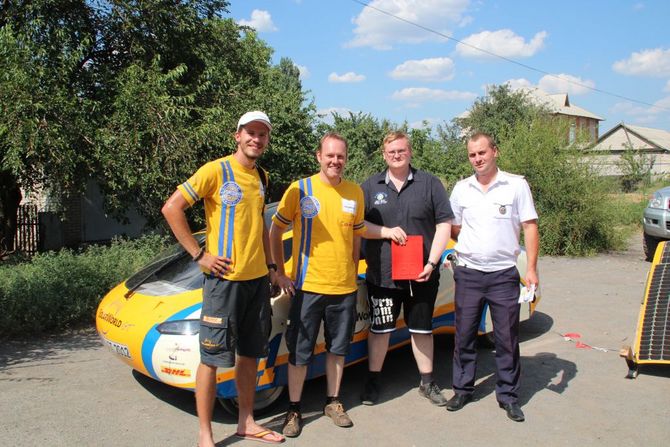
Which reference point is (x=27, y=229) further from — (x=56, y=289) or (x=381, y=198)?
(x=381, y=198)

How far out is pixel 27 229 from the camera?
14094 millimetres

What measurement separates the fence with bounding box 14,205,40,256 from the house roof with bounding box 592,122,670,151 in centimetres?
5906

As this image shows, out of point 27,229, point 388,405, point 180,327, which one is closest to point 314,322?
point 180,327

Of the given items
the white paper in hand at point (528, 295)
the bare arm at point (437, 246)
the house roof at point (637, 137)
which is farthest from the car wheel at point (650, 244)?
the house roof at point (637, 137)

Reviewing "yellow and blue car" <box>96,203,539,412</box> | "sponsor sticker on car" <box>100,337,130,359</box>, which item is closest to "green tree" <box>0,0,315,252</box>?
"yellow and blue car" <box>96,203,539,412</box>

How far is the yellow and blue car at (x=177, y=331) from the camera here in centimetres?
365

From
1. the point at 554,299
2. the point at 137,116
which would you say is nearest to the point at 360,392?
the point at 554,299

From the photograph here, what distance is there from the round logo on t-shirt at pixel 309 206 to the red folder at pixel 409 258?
27.2 inches

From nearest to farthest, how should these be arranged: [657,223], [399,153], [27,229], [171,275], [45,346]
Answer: [399,153] < [171,275] < [45,346] < [657,223] < [27,229]

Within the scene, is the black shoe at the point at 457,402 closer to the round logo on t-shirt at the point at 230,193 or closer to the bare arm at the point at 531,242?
the bare arm at the point at 531,242

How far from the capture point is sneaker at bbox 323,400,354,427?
12.5 ft

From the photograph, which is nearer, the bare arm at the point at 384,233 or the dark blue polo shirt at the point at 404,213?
the bare arm at the point at 384,233

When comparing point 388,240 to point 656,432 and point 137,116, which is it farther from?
point 137,116

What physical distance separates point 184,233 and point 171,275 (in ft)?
4.40
